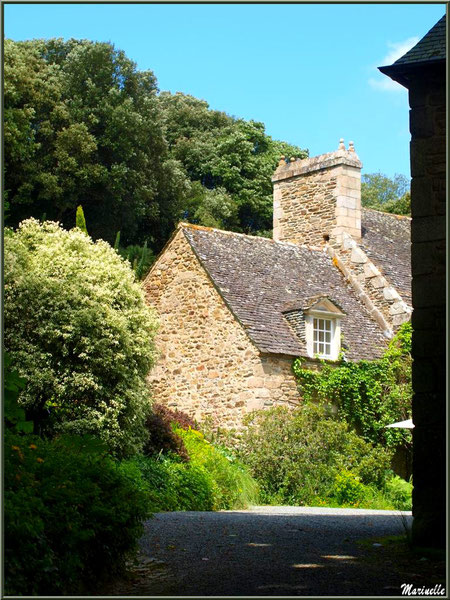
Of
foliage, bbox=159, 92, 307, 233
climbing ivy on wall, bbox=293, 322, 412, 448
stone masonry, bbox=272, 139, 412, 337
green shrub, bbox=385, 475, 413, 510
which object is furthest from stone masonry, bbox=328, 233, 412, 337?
foliage, bbox=159, 92, 307, 233

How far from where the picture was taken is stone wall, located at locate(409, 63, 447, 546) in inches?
372

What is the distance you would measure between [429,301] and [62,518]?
14.5 feet

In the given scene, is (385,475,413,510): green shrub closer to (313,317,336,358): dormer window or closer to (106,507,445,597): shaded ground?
(313,317,336,358): dormer window

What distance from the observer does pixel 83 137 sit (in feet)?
110

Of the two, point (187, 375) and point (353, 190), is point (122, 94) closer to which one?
point (353, 190)

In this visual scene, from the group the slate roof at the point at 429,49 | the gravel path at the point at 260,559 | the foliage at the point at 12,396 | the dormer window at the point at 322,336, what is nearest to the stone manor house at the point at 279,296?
the dormer window at the point at 322,336

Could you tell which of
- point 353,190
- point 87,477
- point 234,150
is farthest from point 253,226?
point 87,477

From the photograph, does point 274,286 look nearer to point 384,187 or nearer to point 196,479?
point 196,479

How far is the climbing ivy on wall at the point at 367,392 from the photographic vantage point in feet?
73.8

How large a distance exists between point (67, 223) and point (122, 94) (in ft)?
17.2

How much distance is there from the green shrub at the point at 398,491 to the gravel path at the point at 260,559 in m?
5.95

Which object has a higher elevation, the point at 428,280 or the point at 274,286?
the point at 274,286

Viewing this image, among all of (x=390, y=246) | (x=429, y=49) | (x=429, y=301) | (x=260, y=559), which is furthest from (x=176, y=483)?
(x=390, y=246)

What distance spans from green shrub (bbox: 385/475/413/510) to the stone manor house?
298cm
